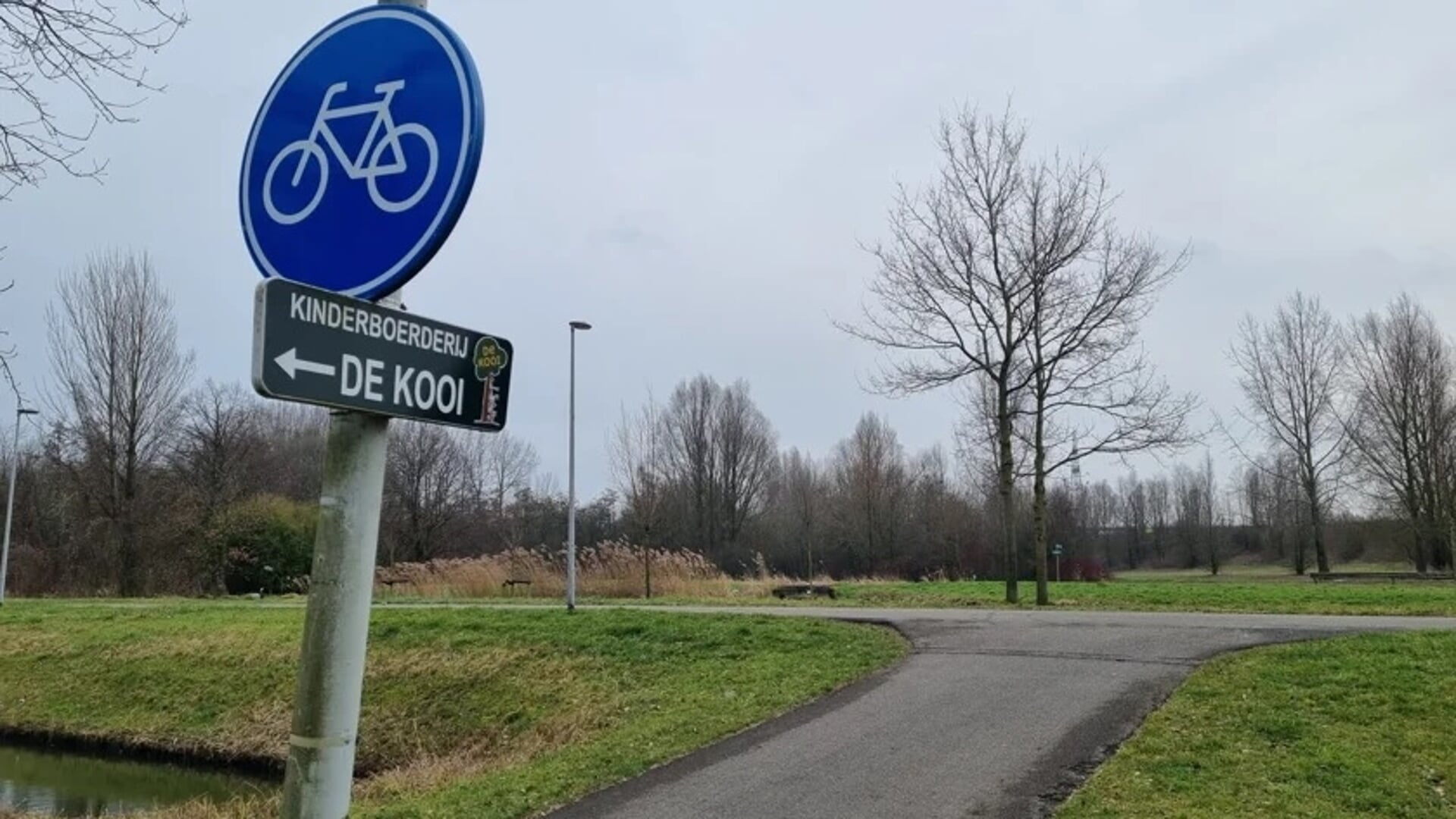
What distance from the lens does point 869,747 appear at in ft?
25.3

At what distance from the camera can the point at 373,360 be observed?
222 centimetres

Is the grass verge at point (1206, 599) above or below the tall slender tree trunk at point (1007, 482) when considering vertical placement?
below

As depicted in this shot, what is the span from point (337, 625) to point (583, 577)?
941 inches

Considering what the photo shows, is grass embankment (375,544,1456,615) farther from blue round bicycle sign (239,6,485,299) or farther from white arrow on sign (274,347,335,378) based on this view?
white arrow on sign (274,347,335,378)

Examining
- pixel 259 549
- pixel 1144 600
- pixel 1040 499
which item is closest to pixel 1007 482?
pixel 1040 499

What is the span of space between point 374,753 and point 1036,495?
12.9 m

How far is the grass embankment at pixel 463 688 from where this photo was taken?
28.1 ft

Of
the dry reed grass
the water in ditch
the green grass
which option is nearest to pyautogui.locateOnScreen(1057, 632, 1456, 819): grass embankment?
the green grass

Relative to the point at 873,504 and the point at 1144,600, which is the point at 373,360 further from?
the point at 873,504

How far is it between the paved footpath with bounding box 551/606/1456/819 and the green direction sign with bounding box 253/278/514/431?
4622 millimetres

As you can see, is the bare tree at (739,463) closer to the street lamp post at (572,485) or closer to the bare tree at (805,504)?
the bare tree at (805,504)

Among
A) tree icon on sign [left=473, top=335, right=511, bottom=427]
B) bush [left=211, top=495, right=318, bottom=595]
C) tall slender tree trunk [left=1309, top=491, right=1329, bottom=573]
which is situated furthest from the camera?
tall slender tree trunk [left=1309, top=491, right=1329, bottom=573]

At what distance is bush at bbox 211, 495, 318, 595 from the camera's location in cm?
3931

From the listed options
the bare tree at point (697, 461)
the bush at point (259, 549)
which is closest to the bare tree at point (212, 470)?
the bush at point (259, 549)
